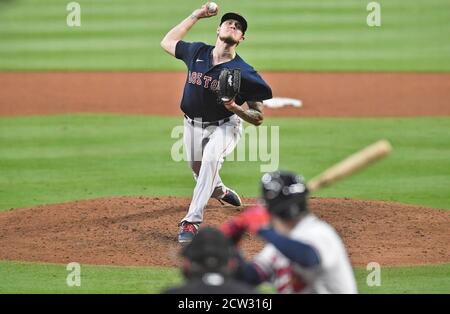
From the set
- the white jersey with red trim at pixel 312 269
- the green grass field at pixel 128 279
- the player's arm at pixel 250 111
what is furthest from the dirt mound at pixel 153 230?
the white jersey with red trim at pixel 312 269

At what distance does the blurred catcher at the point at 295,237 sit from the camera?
4891 millimetres

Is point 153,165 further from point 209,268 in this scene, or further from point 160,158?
point 209,268

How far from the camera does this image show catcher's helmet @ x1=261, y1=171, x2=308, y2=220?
4961mm

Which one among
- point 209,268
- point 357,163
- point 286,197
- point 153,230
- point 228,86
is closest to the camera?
point 209,268

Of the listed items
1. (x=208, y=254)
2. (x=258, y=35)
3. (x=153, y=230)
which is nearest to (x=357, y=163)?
(x=208, y=254)

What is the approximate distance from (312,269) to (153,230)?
501 centimetres

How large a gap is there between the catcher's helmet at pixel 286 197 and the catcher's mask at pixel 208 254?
46 centimetres

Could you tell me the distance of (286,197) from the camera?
4.96 meters

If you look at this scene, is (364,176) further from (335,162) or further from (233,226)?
(233,226)

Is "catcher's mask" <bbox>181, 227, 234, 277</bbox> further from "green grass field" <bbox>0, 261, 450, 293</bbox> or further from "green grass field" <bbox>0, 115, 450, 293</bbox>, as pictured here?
"green grass field" <bbox>0, 115, 450, 293</bbox>

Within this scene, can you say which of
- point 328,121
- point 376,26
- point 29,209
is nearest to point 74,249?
point 29,209

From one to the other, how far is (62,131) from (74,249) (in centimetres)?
637

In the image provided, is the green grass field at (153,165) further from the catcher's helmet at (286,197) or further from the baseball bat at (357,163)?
the catcher's helmet at (286,197)

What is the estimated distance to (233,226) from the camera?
5082mm
